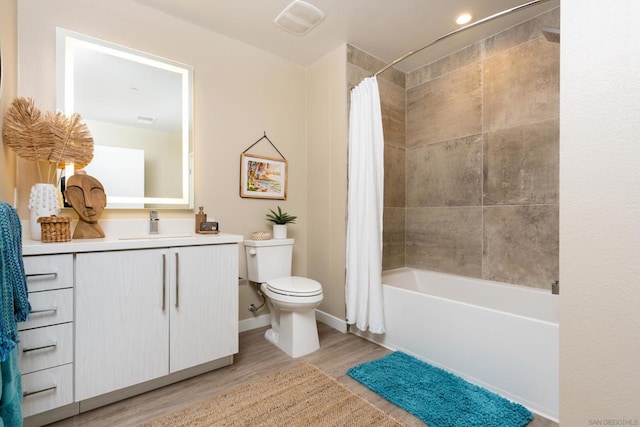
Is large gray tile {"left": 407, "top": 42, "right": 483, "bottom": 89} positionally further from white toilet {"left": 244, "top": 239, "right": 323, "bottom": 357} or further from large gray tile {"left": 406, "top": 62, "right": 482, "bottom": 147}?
white toilet {"left": 244, "top": 239, "right": 323, "bottom": 357}

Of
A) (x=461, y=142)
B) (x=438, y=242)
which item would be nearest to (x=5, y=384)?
(x=438, y=242)

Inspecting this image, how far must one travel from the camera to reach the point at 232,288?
182cm

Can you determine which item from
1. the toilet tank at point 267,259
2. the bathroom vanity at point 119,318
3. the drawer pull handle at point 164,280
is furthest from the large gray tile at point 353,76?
the drawer pull handle at point 164,280

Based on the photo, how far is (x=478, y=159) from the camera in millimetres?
2463

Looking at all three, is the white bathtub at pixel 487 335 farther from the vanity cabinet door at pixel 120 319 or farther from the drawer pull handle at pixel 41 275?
the drawer pull handle at pixel 41 275

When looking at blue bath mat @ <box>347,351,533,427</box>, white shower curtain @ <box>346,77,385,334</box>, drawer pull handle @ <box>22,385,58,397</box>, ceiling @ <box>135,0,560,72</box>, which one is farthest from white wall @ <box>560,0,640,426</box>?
drawer pull handle @ <box>22,385,58,397</box>

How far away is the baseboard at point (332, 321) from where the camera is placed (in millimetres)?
2432

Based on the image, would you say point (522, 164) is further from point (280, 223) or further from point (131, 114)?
point (131, 114)

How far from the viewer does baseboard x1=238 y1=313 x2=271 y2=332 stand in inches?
95.3

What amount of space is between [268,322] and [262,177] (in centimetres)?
131

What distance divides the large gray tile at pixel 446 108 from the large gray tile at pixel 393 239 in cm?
75

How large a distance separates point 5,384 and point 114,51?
192 centimetres

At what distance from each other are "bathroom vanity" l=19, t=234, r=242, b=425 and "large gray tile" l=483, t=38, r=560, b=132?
89.8 inches

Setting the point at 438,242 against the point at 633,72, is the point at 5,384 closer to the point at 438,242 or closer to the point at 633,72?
the point at 633,72
